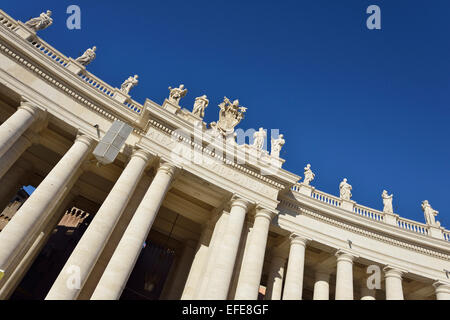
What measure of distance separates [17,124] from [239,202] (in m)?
16.7

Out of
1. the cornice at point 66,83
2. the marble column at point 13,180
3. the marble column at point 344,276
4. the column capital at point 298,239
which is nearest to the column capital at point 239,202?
the column capital at point 298,239

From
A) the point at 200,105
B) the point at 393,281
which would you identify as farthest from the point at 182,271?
the point at 393,281

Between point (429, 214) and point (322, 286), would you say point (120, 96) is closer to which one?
point (322, 286)

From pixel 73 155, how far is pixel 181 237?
14363 millimetres

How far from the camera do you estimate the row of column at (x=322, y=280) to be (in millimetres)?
24531

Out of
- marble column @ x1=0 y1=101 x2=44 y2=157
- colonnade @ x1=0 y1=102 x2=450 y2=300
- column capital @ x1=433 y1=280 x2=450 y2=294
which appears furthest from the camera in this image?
column capital @ x1=433 y1=280 x2=450 y2=294

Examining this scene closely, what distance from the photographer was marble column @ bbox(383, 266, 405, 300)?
26016mm

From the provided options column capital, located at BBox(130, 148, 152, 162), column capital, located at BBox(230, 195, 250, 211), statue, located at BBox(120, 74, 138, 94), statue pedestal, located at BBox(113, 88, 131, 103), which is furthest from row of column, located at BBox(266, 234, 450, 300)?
statue, located at BBox(120, 74, 138, 94)

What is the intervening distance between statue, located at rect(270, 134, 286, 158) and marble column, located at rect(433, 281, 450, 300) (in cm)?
1831

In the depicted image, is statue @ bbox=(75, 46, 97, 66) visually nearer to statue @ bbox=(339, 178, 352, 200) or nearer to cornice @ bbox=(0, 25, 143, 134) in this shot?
cornice @ bbox=(0, 25, 143, 134)

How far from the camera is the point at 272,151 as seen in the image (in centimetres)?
2953
